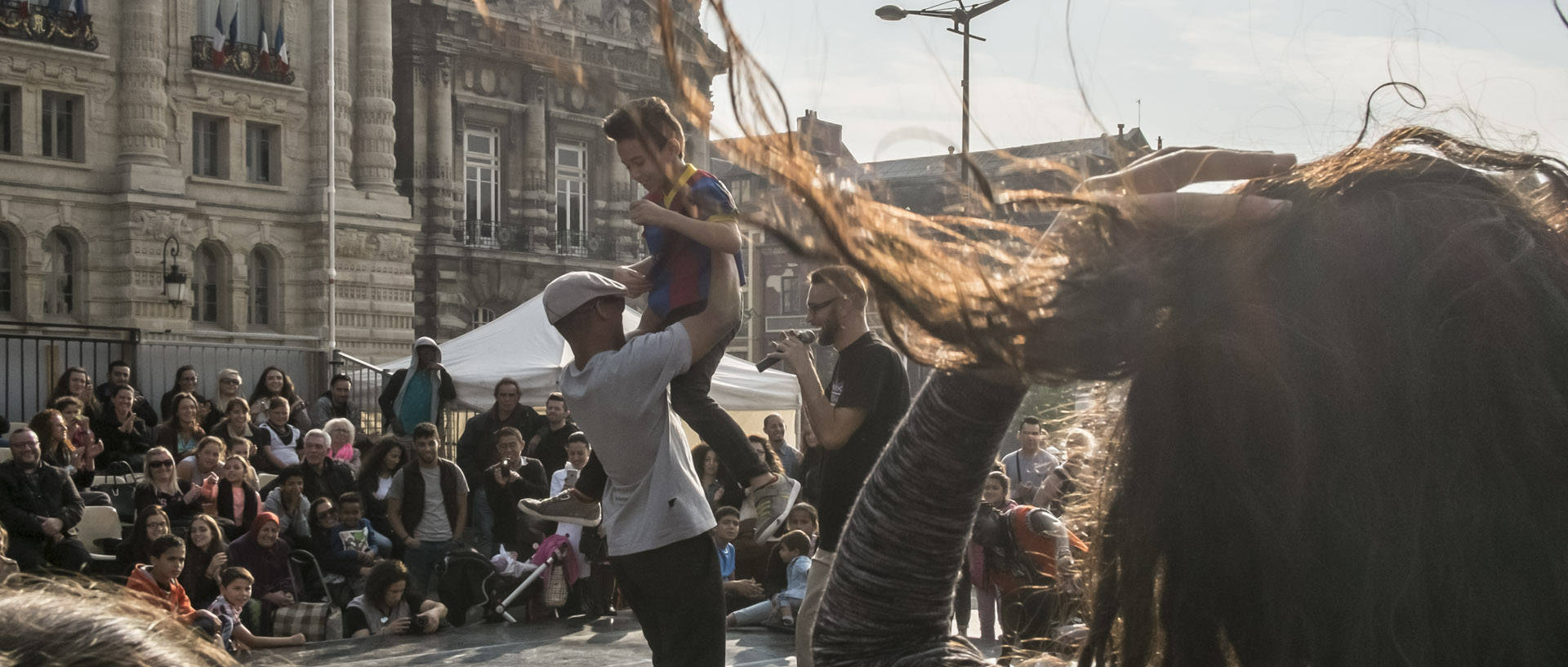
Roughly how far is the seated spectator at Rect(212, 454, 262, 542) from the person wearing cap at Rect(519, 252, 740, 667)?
783 centimetres

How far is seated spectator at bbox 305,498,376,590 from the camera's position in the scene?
36.2ft

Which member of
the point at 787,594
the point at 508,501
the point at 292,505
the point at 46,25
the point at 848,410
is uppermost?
the point at 46,25

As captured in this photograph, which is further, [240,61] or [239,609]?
[240,61]

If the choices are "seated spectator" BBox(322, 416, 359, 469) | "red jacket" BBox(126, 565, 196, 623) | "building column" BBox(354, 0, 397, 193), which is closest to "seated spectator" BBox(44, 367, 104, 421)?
"seated spectator" BBox(322, 416, 359, 469)

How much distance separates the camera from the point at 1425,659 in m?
0.83

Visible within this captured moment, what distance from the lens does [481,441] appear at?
1372 centimetres

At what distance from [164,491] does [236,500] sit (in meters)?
0.50

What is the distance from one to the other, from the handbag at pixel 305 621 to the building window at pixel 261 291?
2134cm

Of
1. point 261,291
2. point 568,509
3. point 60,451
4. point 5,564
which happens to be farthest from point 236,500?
point 261,291

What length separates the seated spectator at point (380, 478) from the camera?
12.1 metres

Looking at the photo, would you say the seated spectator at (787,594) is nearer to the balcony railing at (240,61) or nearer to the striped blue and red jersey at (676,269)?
the striped blue and red jersey at (676,269)

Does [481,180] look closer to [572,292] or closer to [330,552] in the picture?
[330,552]

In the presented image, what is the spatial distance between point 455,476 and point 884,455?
454 inches

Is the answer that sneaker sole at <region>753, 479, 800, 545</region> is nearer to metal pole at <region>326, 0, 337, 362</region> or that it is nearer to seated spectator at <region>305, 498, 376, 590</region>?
seated spectator at <region>305, 498, 376, 590</region>
